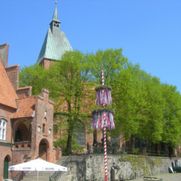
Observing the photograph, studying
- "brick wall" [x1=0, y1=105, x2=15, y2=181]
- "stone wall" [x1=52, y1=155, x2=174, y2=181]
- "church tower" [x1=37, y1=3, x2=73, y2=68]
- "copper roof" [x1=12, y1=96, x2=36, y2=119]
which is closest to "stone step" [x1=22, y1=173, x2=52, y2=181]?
"stone wall" [x1=52, y1=155, x2=174, y2=181]

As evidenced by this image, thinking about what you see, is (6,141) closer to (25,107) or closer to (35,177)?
(25,107)

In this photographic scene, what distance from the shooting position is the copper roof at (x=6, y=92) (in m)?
38.3

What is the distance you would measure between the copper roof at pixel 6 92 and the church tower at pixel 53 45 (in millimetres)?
30887

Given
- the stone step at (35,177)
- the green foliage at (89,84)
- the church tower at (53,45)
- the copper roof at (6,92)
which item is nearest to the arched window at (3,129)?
the copper roof at (6,92)

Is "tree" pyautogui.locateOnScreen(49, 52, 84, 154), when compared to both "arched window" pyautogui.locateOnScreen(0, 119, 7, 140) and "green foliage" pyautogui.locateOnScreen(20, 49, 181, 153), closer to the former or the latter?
"green foliage" pyautogui.locateOnScreen(20, 49, 181, 153)

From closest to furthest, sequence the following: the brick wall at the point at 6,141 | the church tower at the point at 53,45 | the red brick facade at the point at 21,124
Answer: the brick wall at the point at 6,141 < the red brick facade at the point at 21,124 < the church tower at the point at 53,45

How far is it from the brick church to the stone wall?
10.5 feet

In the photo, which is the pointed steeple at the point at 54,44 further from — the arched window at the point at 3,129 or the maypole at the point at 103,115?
the maypole at the point at 103,115

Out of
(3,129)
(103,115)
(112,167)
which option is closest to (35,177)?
(3,129)

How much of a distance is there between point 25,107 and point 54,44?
1545 inches

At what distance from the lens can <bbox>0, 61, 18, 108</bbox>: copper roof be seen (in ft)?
126

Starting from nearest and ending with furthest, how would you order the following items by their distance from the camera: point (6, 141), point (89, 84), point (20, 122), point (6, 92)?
point (6, 141) → point (20, 122) → point (6, 92) → point (89, 84)

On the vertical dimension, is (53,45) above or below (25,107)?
above

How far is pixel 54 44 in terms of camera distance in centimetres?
7719
